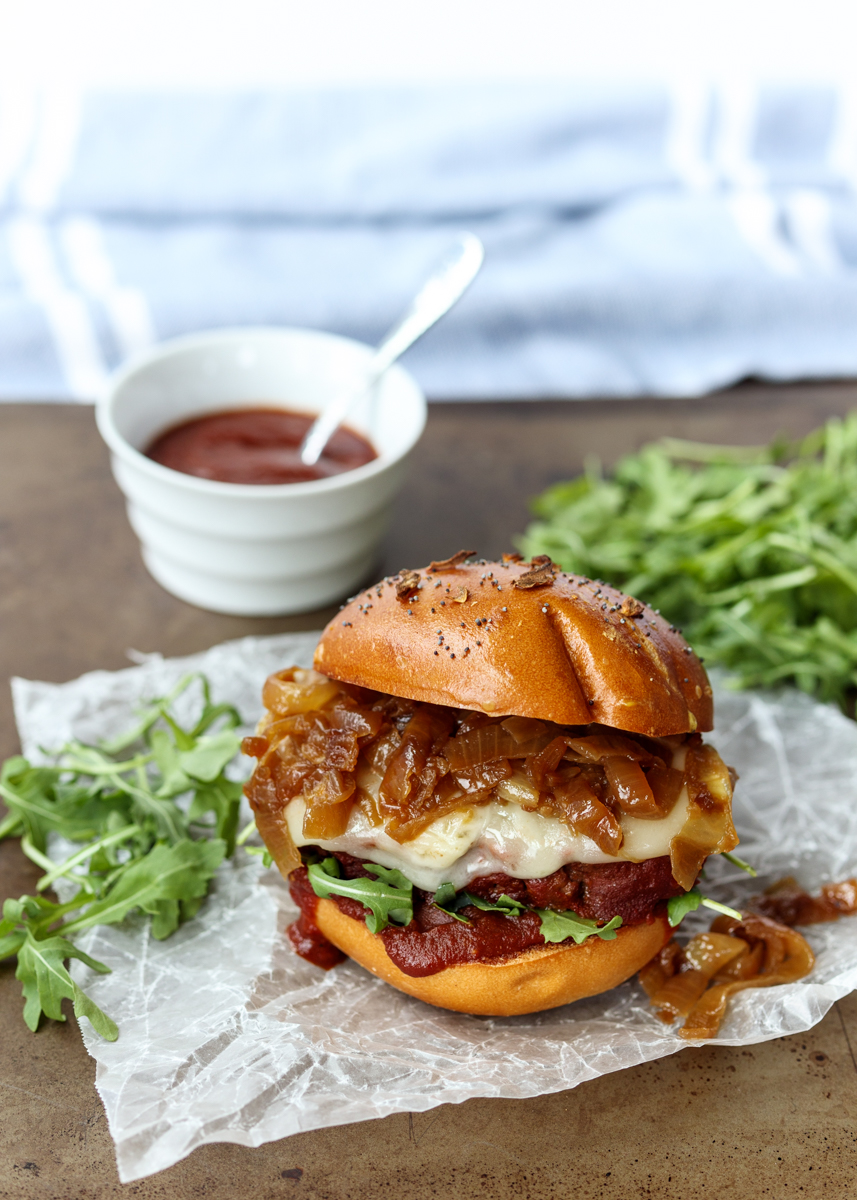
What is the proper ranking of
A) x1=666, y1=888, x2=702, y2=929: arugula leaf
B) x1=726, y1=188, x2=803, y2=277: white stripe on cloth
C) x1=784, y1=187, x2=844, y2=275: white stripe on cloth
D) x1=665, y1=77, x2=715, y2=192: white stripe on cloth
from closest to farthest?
x1=666, y1=888, x2=702, y2=929: arugula leaf
x1=726, y1=188, x2=803, y2=277: white stripe on cloth
x1=784, y1=187, x2=844, y2=275: white stripe on cloth
x1=665, y1=77, x2=715, y2=192: white stripe on cloth

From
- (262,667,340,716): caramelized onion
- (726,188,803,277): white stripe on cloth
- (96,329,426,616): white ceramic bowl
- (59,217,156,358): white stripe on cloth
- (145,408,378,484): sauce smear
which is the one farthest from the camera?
(726,188,803,277): white stripe on cloth

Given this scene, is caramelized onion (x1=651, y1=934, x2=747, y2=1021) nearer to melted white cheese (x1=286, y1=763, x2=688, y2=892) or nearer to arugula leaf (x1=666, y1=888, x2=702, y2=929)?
arugula leaf (x1=666, y1=888, x2=702, y2=929)

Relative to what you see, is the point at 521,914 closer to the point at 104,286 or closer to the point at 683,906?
the point at 683,906

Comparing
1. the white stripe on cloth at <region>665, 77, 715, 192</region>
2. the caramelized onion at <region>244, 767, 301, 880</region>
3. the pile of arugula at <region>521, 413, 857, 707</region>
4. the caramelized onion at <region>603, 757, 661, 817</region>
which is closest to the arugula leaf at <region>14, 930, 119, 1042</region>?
the caramelized onion at <region>244, 767, 301, 880</region>

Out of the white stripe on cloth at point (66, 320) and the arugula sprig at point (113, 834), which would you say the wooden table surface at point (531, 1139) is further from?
the white stripe on cloth at point (66, 320)

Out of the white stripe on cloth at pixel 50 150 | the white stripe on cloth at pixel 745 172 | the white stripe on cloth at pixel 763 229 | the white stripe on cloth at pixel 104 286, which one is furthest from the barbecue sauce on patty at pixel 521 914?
the white stripe on cloth at pixel 50 150

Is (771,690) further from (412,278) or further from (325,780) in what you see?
(412,278)

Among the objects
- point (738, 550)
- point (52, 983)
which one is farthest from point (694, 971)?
point (738, 550)

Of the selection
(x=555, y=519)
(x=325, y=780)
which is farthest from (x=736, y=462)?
(x=325, y=780)
